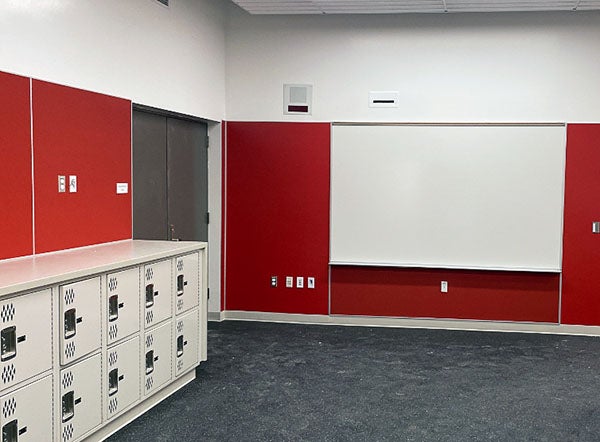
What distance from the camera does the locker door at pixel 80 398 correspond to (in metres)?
3.72

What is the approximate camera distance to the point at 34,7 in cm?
431

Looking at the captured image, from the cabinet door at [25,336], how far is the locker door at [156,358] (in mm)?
1073

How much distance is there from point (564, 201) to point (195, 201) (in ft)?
11.5

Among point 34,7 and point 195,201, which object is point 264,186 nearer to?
point 195,201

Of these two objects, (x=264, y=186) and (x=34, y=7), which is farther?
(x=264, y=186)

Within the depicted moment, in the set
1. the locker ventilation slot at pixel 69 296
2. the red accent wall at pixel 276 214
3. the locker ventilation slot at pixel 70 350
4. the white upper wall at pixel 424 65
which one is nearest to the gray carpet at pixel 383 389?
→ the red accent wall at pixel 276 214

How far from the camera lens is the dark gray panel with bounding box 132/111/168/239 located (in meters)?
5.91

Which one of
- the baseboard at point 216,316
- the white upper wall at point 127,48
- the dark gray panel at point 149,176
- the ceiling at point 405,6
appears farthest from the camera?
the baseboard at point 216,316

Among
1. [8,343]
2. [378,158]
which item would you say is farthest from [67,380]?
[378,158]

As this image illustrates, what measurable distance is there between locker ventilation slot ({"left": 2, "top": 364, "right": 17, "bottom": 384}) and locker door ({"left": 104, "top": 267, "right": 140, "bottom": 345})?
0.84m

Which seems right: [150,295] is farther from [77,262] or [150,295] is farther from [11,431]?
[11,431]

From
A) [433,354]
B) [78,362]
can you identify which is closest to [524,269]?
[433,354]

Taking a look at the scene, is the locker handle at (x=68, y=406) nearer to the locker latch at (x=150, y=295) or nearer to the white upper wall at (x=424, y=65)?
the locker latch at (x=150, y=295)

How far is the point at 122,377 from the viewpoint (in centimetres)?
430
